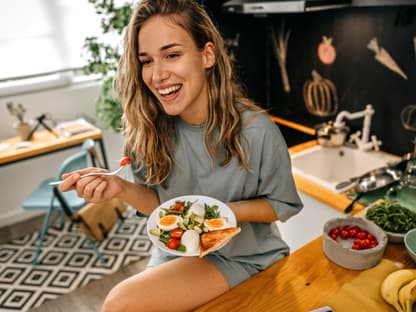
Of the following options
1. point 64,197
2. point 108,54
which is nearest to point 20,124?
point 64,197

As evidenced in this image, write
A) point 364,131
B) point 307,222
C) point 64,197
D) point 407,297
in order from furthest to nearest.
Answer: point 64,197 → point 364,131 → point 307,222 → point 407,297

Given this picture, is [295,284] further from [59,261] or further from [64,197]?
[59,261]

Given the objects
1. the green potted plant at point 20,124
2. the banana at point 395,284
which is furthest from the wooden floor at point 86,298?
the banana at point 395,284

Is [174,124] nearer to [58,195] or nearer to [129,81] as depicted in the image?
[129,81]

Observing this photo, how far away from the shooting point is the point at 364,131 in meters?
2.02

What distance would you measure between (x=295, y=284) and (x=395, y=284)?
9.8 inches

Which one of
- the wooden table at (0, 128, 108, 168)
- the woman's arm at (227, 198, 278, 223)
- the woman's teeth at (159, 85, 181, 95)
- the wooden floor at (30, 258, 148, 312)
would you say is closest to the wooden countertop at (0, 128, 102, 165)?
the wooden table at (0, 128, 108, 168)

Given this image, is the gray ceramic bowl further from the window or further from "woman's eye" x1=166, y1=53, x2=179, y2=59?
the window

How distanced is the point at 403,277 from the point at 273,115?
198 cm

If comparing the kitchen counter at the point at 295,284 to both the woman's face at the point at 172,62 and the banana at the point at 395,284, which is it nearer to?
the banana at the point at 395,284

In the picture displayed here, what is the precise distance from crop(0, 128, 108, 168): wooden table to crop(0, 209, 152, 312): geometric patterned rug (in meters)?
0.73

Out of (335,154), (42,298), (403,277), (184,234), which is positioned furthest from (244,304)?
(42,298)

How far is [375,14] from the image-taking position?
186cm

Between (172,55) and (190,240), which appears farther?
(172,55)
